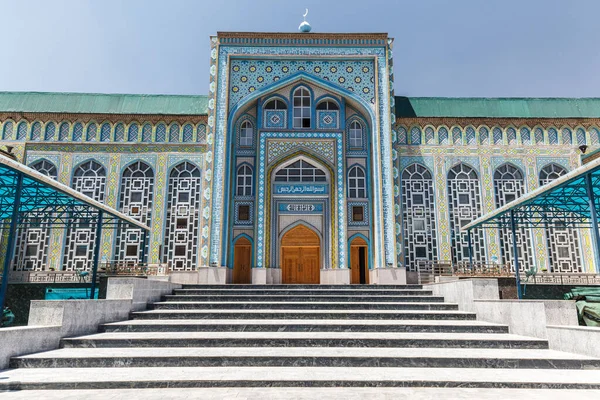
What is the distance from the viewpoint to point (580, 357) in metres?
5.45

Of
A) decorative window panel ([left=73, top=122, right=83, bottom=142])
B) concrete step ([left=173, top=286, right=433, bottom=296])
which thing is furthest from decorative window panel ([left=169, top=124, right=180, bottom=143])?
concrete step ([left=173, top=286, right=433, bottom=296])

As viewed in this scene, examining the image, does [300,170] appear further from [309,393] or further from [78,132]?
[309,393]

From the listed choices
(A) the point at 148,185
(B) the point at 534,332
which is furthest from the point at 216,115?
(B) the point at 534,332

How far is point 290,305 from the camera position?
8.77 meters

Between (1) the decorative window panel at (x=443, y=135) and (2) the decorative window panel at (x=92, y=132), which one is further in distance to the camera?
(1) the decorative window panel at (x=443, y=135)

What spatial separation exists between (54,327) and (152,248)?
1008 centimetres

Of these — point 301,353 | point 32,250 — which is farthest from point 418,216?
A: point 32,250

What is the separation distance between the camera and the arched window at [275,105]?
16703 mm

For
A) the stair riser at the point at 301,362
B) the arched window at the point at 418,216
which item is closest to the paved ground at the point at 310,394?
the stair riser at the point at 301,362

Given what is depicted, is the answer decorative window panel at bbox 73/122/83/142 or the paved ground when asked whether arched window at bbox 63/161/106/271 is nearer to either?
decorative window panel at bbox 73/122/83/142

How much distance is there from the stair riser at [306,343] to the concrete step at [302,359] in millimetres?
432

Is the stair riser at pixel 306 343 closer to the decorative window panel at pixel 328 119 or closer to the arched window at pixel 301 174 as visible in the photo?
the arched window at pixel 301 174

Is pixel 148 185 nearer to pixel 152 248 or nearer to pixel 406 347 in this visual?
pixel 152 248

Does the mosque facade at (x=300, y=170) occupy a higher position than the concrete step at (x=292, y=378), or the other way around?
the mosque facade at (x=300, y=170)
